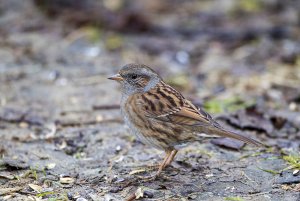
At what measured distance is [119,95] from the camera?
7828 millimetres

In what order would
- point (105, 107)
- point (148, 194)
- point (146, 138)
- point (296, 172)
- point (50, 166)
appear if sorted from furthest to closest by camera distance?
point (105, 107), point (50, 166), point (146, 138), point (296, 172), point (148, 194)

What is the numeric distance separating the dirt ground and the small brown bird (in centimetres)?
31

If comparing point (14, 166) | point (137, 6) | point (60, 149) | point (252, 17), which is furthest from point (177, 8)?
point (14, 166)

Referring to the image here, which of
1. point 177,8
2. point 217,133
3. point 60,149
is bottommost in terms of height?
point 60,149

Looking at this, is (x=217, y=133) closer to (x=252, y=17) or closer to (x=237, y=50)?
(x=237, y=50)

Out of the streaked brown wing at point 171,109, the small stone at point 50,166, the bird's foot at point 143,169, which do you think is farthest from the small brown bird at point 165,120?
the small stone at point 50,166

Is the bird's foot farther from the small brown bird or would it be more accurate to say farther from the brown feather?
the brown feather

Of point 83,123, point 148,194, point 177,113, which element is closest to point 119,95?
point 83,123

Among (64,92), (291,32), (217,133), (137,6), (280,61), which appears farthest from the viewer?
(137,6)

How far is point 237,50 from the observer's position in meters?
9.55

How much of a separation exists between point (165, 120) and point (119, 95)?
250 centimetres

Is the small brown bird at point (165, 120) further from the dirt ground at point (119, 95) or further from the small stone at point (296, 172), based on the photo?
the small stone at point (296, 172)

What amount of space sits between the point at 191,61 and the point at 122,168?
407 centimetres

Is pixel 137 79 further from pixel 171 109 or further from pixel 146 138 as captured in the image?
pixel 146 138
